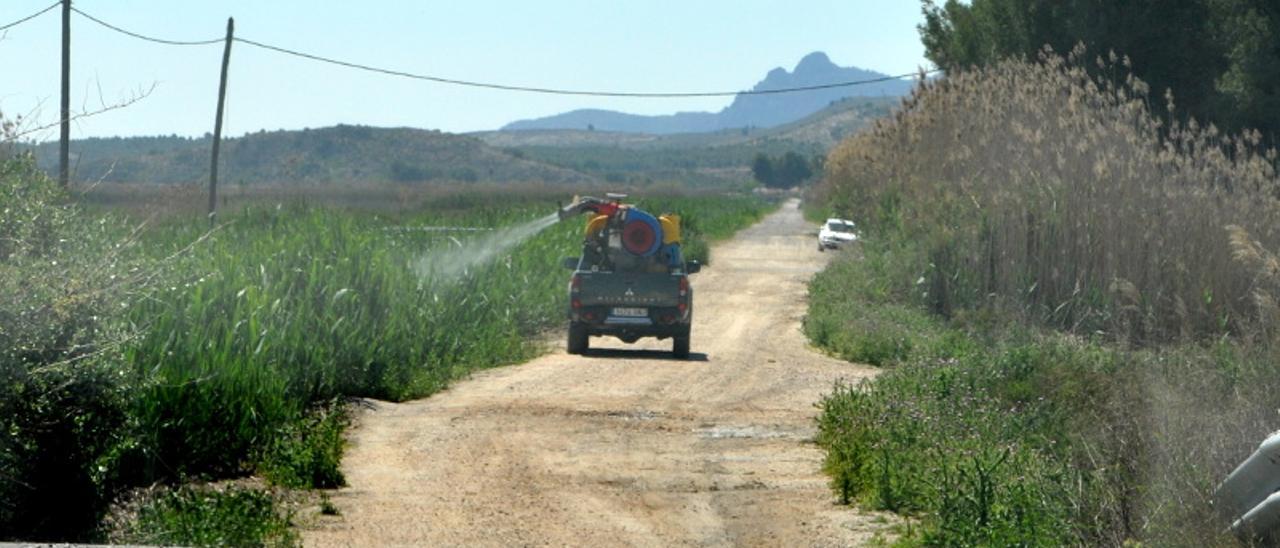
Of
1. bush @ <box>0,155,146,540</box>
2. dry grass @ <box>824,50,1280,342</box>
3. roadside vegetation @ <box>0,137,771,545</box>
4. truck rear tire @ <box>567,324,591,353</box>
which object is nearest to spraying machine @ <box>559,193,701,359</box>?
truck rear tire @ <box>567,324,591,353</box>

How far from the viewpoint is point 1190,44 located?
36.7 metres

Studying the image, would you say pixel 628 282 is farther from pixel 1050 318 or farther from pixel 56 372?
pixel 56 372

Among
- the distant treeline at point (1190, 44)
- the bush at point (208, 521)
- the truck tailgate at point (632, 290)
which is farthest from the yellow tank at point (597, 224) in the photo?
the distant treeline at point (1190, 44)

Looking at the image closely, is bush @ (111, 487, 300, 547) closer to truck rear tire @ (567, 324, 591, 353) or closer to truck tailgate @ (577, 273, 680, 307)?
truck tailgate @ (577, 273, 680, 307)

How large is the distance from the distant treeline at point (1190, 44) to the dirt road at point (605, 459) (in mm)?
16740

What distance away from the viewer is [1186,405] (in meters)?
9.65

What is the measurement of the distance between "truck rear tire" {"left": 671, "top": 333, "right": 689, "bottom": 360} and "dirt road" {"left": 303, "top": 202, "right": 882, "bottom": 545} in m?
0.24

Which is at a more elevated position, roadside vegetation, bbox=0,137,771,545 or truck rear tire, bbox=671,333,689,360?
roadside vegetation, bbox=0,137,771,545

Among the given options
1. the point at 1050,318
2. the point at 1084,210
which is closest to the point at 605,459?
the point at 1050,318

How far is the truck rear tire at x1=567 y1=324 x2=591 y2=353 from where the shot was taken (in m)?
22.8

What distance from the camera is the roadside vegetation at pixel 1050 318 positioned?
30.1 feet

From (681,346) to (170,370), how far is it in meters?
11.5

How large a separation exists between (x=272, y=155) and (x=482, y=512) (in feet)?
396

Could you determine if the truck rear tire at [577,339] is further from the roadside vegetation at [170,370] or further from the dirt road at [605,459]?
the roadside vegetation at [170,370]
